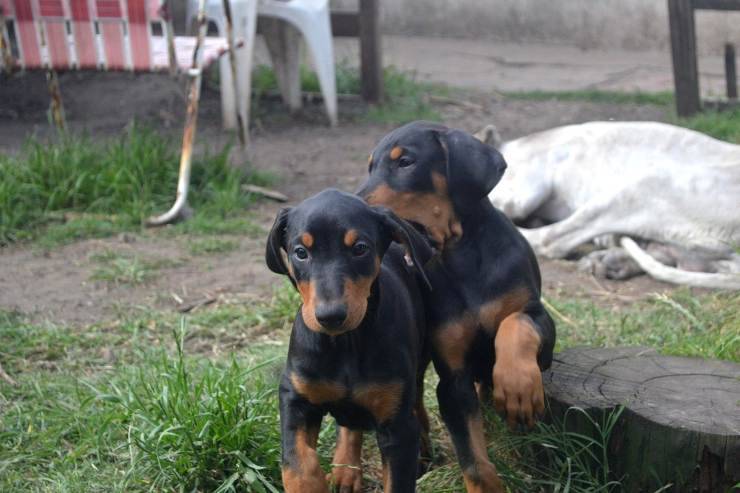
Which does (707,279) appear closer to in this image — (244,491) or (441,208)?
(441,208)

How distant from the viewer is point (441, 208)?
3.15 metres

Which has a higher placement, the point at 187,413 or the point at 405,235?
the point at 405,235

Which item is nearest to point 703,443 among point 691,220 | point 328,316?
point 328,316

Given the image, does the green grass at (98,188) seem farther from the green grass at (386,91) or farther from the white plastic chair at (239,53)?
the green grass at (386,91)

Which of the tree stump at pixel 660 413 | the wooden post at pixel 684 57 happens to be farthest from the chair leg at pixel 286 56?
the tree stump at pixel 660 413

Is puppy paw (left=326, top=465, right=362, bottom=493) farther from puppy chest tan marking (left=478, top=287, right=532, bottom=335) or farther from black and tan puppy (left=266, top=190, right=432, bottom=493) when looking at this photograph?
puppy chest tan marking (left=478, top=287, right=532, bottom=335)

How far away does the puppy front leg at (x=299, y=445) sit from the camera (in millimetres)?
2619

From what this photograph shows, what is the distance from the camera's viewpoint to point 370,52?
9188mm

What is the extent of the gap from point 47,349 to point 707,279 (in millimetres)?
2950

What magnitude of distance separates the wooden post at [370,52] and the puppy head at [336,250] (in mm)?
6605

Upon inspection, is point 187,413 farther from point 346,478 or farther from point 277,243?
point 277,243

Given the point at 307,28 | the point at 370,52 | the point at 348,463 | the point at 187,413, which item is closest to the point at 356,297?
the point at 348,463

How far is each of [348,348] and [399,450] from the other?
286 mm

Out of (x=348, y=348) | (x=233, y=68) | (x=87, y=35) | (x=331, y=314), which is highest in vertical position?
(x=87, y=35)
